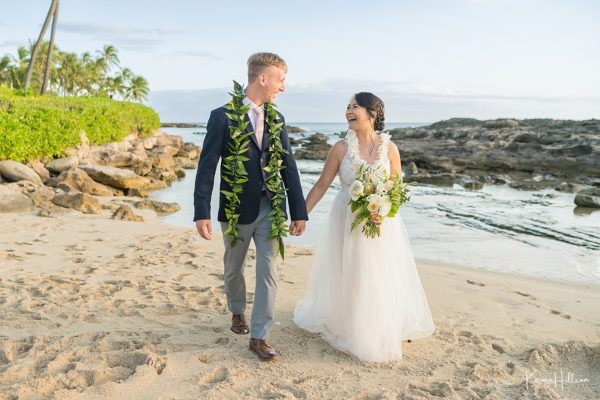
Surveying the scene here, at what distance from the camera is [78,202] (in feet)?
37.2

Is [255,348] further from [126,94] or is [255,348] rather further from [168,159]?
[126,94]

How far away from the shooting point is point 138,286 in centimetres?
643

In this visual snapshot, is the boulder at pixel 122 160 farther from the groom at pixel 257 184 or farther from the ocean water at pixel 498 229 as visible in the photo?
the groom at pixel 257 184

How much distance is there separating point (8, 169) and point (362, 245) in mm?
10964

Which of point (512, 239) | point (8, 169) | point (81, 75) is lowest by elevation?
point (512, 239)

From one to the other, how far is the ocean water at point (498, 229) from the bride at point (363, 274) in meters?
0.99

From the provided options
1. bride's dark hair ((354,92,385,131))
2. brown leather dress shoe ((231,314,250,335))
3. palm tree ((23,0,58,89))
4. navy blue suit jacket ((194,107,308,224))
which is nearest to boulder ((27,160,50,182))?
brown leather dress shoe ((231,314,250,335))

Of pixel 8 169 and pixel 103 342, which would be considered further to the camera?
pixel 8 169

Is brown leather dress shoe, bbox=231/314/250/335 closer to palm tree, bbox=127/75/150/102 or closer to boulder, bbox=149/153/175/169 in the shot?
boulder, bbox=149/153/175/169

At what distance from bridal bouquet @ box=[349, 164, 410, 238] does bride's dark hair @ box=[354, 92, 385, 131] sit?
0.51 m

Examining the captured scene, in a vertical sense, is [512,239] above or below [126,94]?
below

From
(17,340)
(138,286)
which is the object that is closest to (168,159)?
(138,286)

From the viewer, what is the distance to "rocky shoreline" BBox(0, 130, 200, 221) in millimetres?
11055

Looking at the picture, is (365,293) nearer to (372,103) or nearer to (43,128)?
(372,103)
